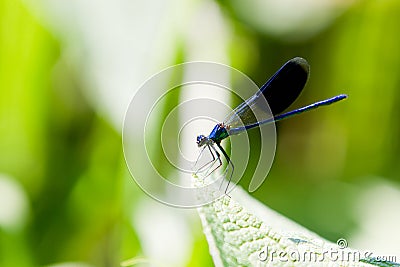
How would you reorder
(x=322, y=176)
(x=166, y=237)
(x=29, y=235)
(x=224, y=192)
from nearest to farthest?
(x=224, y=192) < (x=166, y=237) < (x=29, y=235) < (x=322, y=176)

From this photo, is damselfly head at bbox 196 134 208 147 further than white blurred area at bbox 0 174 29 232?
No

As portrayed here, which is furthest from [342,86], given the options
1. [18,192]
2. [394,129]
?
[18,192]

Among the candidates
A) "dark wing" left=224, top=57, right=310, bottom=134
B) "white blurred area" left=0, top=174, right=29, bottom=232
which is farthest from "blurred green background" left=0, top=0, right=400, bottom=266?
"dark wing" left=224, top=57, right=310, bottom=134

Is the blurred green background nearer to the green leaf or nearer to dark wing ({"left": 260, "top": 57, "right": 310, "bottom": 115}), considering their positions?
dark wing ({"left": 260, "top": 57, "right": 310, "bottom": 115})

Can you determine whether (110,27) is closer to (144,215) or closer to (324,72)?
(144,215)

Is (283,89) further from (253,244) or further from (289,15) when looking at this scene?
(289,15)

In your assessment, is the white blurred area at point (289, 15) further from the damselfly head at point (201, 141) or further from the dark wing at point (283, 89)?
the damselfly head at point (201, 141)
